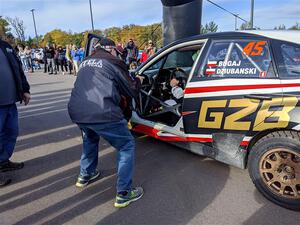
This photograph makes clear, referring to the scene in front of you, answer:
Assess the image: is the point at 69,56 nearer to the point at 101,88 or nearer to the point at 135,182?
the point at 135,182

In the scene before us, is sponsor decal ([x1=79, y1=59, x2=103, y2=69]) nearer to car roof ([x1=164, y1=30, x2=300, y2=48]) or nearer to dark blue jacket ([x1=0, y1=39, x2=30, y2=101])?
dark blue jacket ([x1=0, y1=39, x2=30, y2=101])

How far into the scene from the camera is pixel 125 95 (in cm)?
278

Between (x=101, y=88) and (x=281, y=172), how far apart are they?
188 centimetres

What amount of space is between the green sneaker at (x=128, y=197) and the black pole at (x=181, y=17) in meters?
4.65

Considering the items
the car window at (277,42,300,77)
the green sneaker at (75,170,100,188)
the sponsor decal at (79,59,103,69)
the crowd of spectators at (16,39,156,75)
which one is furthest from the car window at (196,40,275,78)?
the crowd of spectators at (16,39,156,75)

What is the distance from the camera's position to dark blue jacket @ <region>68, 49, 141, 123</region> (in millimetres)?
2615

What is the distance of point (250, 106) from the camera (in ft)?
Answer: 9.19

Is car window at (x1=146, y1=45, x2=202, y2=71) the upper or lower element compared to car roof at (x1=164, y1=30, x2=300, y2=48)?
lower

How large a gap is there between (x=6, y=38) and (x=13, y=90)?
0.67 meters

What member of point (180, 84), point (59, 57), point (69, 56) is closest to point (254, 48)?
point (180, 84)

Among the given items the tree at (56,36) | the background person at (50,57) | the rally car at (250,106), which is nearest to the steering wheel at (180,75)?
the rally car at (250,106)

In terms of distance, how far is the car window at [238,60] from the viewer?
9.25ft

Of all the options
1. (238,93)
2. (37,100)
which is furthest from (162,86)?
(37,100)

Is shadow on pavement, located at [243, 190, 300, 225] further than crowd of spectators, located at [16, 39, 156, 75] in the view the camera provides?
No
